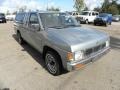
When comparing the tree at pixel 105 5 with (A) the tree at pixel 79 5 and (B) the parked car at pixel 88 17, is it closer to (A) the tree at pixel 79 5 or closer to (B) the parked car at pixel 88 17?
(A) the tree at pixel 79 5

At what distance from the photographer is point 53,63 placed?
5090 millimetres

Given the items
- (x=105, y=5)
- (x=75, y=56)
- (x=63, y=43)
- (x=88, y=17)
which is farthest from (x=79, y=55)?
(x=105, y=5)

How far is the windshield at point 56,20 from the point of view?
5703mm

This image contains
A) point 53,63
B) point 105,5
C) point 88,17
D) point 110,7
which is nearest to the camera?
point 53,63

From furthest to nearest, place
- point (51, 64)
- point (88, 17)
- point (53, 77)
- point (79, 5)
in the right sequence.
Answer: point (79, 5) → point (88, 17) → point (51, 64) → point (53, 77)

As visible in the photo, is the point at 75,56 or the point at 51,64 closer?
the point at 75,56

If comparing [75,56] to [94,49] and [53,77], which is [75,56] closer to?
[94,49]

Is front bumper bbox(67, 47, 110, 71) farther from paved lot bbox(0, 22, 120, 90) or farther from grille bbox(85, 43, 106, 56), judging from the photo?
paved lot bbox(0, 22, 120, 90)

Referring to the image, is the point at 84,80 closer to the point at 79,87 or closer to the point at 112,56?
the point at 79,87

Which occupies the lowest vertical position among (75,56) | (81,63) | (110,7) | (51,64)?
(51,64)

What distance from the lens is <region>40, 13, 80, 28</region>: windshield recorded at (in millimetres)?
5703

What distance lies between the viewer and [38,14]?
5.95m

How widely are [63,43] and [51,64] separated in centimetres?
109

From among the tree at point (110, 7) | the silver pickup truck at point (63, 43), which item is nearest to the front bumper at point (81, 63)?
the silver pickup truck at point (63, 43)
